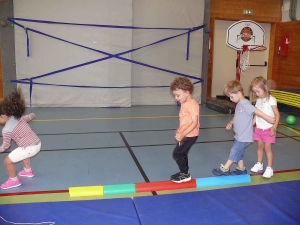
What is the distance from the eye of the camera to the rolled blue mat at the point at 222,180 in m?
3.01

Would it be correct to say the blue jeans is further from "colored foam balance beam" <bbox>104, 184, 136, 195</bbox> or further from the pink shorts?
"colored foam balance beam" <bbox>104, 184, 136, 195</bbox>

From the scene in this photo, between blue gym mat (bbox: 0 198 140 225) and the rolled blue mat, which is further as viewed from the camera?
A: the rolled blue mat

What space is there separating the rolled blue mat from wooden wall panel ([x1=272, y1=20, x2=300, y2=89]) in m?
6.30

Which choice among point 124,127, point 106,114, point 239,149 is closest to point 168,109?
point 106,114

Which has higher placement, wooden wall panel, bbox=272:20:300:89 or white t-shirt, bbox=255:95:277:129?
wooden wall panel, bbox=272:20:300:89

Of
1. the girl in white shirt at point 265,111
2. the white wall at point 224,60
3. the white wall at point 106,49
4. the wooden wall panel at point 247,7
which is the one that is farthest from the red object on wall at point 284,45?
the girl in white shirt at point 265,111

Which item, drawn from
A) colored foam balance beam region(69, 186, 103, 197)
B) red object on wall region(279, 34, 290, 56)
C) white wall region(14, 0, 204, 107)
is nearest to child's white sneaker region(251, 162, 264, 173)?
colored foam balance beam region(69, 186, 103, 197)

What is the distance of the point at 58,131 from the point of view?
5070 millimetres

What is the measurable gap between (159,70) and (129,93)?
3.22 feet

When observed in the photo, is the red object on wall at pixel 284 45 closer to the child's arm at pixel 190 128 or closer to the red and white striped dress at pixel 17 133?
the child's arm at pixel 190 128

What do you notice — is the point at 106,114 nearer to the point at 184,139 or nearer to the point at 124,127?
the point at 124,127

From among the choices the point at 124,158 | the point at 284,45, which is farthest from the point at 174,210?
the point at 284,45

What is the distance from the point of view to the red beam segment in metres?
2.85

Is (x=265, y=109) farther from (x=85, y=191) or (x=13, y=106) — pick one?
(x=13, y=106)
